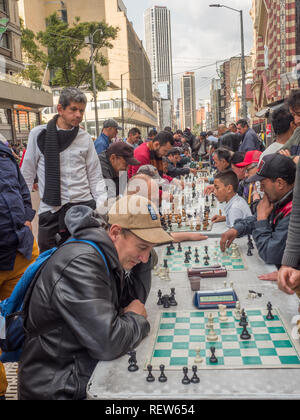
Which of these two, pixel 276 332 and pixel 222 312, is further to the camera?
pixel 222 312

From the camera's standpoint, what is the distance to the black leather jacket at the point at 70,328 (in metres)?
1.99

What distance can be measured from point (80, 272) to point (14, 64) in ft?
120

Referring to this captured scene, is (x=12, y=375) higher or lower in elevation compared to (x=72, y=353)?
lower

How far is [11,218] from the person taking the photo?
336cm

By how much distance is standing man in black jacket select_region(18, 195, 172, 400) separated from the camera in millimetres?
1994

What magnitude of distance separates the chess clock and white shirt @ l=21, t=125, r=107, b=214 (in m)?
2.00

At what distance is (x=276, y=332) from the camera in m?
2.26

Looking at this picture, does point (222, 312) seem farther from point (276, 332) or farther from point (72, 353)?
point (72, 353)

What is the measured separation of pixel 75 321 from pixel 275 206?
2.04 meters

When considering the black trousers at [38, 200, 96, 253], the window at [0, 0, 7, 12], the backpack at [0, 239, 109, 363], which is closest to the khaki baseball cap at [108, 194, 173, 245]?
the backpack at [0, 239, 109, 363]

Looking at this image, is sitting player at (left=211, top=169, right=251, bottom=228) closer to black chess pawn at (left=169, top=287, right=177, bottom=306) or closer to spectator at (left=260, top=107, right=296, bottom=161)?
spectator at (left=260, top=107, right=296, bottom=161)

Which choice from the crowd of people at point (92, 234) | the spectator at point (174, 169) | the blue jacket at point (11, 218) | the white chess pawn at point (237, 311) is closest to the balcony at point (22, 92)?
the spectator at point (174, 169)

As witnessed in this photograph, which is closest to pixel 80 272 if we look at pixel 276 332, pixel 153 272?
pixel 276 332

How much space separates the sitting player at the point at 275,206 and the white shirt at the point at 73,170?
1687 millimetres
